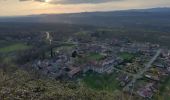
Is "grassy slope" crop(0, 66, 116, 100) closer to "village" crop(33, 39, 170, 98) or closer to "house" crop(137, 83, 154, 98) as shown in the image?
"house" crop(137, 83, 154, 98)

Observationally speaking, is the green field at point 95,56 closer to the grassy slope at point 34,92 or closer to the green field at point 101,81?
the green field at point 101,81

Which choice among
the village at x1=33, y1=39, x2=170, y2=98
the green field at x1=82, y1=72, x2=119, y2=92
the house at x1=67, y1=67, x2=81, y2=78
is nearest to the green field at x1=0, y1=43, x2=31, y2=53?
the village at x1=33, y1=39, x2=170, y2=98

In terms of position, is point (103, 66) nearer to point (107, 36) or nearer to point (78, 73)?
point (78, 73)

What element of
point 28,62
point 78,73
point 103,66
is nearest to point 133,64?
point 103,66

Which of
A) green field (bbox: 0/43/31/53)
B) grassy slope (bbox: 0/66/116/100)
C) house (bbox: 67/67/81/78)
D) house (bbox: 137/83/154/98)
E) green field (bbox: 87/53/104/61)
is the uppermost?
grassy slope (bbox: 0/66/116/100)

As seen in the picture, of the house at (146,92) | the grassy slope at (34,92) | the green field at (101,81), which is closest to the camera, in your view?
the grassy slope at (34,92)

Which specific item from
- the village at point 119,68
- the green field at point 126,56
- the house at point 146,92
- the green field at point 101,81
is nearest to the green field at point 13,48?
the village at point 119,68

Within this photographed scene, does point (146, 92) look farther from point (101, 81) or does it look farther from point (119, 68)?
point (119, 68)
